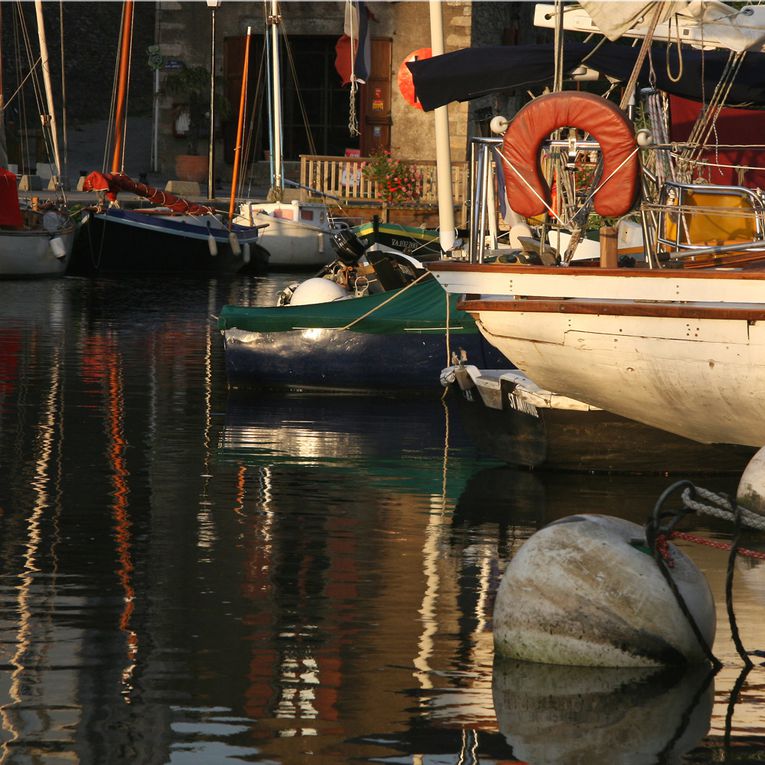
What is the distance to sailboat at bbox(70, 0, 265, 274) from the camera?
3083 cm

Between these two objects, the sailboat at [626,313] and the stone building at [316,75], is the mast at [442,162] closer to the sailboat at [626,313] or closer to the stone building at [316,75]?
the sailboat at [626,313]

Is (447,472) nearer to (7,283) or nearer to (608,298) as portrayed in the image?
(608,298)

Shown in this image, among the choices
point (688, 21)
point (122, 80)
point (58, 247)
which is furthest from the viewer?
point (122, 80)

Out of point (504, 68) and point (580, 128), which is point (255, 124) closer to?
point (504, 68)

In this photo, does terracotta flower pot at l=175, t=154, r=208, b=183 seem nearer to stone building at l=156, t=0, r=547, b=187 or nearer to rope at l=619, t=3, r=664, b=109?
stone building at l=156, t=0, r=547, b=187

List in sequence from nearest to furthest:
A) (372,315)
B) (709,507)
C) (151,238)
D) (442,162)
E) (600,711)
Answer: (600,711) → (709,507) → (372,315) → (442,162) → (151,238)

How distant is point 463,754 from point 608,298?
4.80 meters

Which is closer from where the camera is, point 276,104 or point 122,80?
point 122,80

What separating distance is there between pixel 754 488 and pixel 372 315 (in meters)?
5.82

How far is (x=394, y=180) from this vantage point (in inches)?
1352

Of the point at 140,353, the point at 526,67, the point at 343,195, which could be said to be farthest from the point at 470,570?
the point at 343,195

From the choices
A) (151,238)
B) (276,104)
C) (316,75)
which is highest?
(316,75)

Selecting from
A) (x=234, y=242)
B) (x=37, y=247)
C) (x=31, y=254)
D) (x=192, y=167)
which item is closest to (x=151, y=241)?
(x=234, y=242)

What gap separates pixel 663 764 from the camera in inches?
218
